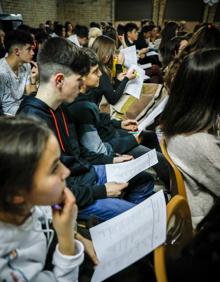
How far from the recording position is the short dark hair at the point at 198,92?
114 centimetres

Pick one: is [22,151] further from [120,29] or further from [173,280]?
[120,29]

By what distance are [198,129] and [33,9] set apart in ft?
26.2

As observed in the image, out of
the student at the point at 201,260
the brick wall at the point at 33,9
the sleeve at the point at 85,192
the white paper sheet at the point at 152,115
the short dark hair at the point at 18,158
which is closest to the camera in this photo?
the student at the point at 201,260

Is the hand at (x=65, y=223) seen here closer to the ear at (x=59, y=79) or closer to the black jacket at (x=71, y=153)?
the black jacket at (x=71, y=153)

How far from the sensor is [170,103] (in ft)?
4.10

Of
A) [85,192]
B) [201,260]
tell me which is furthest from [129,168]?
[201,260]

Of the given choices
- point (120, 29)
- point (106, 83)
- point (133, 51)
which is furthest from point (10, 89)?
point (120, 29)

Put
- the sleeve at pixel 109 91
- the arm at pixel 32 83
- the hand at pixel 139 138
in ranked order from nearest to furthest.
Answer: the hand at pixel 139 138, the sleeve at pixel 109 91, the arm at pixel 32 83

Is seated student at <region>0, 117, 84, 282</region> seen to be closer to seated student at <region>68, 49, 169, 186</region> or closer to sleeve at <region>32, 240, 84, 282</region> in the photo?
sleeve at <region>32, 240, 84, 282</region>

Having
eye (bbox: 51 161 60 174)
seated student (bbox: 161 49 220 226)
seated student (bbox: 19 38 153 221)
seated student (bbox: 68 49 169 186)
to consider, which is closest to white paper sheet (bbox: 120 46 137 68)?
seated student (bbox: 68 49 169 186)

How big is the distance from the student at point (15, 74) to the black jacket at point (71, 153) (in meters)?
1.24

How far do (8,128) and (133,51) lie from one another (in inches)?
108

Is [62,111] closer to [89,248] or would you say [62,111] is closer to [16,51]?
[89,248]

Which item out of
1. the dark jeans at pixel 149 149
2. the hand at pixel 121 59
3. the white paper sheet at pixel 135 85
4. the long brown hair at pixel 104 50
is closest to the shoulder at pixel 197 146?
the dark jeans at pixel 149 149
